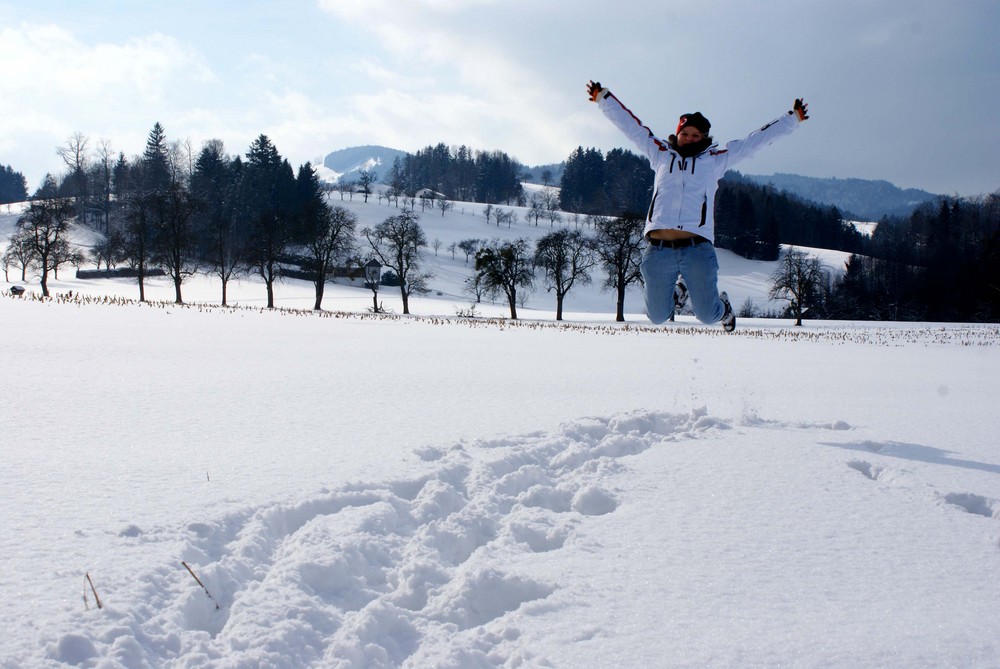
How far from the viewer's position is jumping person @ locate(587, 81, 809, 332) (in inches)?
253

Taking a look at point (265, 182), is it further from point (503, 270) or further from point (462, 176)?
point (462, 176)

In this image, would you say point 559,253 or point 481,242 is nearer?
point 559,253

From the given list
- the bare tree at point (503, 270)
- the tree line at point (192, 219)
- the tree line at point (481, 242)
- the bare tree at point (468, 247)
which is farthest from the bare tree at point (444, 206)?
the bare tree at point (503, 270)

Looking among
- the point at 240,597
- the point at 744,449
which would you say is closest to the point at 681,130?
the point at 744,449

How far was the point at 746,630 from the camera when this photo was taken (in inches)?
93.8

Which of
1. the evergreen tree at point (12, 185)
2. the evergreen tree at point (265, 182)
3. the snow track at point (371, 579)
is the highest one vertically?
the evergreen tree at point (12, 185)

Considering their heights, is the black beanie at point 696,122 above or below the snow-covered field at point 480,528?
above

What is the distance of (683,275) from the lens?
6809 mm

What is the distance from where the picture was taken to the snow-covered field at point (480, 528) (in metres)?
2.30

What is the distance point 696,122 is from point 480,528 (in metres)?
5.07

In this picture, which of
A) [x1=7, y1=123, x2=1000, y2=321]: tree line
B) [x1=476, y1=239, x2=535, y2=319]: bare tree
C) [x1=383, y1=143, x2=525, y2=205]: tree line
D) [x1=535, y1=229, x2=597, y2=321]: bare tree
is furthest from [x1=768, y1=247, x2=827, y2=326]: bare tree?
[x1=383, y1=143, x2=525, y2=205]: tree line

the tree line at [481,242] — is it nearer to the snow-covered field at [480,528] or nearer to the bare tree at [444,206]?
the bare tree at [444,206]

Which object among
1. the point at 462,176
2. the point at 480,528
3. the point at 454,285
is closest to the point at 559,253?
the point at 454,285

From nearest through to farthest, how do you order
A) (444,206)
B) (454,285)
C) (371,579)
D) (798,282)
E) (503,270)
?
(371,579) < (798,282) < (503,270) < (454,285) < (444,206)
